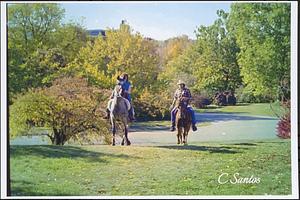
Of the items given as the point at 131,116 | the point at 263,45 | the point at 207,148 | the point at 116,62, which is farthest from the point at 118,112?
the point at 263,45

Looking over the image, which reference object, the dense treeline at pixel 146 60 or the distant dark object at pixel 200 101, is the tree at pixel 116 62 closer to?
the dense treeline at pixel 146 60

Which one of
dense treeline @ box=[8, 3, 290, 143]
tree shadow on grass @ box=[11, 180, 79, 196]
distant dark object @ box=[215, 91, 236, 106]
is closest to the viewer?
tree shadow on grass @ box=[11, 180, 79, 196]

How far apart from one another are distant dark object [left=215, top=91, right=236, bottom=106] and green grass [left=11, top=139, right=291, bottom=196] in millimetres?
436

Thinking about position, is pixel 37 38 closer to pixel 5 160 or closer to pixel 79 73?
pixel 79 73

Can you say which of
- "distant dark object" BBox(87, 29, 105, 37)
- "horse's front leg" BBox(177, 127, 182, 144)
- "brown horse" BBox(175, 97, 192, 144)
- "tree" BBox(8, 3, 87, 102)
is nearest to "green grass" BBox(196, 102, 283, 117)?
"brown horse" BBox(175, 97, 192, 144)

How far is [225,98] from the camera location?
566 centimetres

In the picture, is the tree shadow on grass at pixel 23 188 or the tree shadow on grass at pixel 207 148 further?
the tree shadow on grass at pixel 207 148

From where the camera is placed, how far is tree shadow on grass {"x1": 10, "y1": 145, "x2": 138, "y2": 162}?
5.41m

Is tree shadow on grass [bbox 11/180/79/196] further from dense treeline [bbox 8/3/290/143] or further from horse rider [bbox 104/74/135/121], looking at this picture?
horse rider [bbox 104/74/135/121]

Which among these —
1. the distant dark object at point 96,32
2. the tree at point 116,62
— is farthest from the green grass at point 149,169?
the distant dark object at point 96,32

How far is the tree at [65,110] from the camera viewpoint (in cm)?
547

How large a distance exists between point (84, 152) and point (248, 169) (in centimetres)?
167

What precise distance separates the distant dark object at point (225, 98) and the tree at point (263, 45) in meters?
0.19

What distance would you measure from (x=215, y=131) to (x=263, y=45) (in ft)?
3.33
